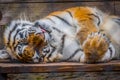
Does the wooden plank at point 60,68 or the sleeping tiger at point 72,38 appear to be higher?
the sleeping tiger at point 72,38

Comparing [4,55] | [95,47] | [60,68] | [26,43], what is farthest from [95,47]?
[4,55]

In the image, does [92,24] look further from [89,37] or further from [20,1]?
[20,1]

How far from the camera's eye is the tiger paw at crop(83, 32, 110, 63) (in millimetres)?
1767

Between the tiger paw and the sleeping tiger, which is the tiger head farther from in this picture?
the tiger paw

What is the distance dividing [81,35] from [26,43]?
0.95ft

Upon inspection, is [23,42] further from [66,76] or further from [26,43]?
[66,76]

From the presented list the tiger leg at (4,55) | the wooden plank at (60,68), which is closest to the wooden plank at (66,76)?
the wooden plank at (60,68)

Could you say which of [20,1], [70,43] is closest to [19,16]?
[20,1]

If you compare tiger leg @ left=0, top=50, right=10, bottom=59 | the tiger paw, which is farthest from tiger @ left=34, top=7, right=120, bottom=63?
tiger leg @ left=0, top=50, right=10, bottom=59

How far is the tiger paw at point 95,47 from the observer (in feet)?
5.80

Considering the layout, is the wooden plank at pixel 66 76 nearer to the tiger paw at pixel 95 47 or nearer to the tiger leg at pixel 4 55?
the tiger paw at pixel 95 47

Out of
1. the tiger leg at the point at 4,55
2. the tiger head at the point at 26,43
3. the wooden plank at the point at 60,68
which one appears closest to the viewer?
the wooden plank at the point at 60,68

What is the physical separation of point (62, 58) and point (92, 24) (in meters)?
0.21

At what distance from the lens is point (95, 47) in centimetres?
176
